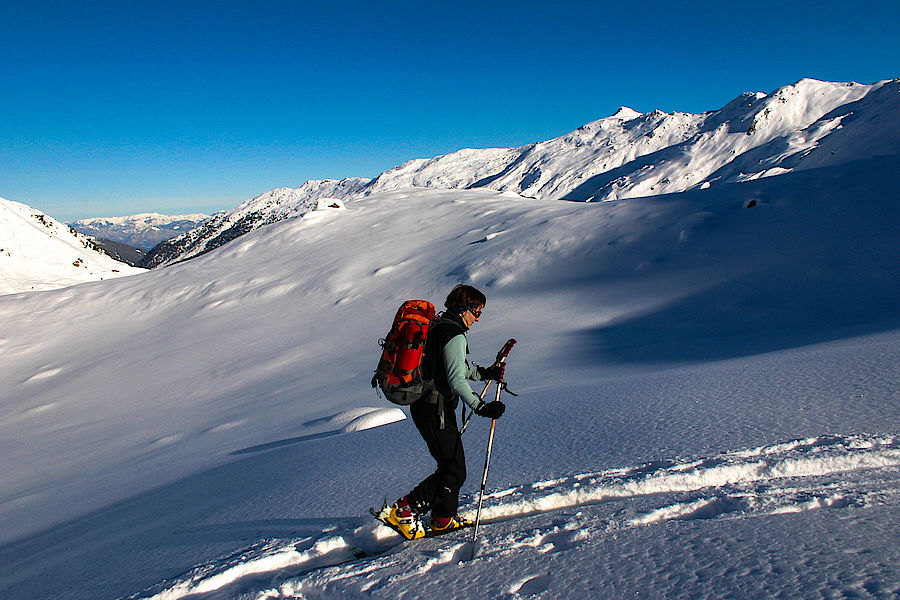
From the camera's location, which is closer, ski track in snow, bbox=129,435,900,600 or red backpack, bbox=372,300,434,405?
ski track in snow, bbox=129,435,900,600

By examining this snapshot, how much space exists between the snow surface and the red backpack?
108 centimetres

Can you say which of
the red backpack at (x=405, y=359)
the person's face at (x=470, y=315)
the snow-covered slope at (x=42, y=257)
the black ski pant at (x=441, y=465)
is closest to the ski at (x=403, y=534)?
the black ski pant at (x=441, y=465)

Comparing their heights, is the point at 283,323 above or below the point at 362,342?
above

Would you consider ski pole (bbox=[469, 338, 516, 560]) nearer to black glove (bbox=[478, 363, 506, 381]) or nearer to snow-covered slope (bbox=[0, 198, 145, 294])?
black glove (bbox=[478, 363, 506, 381])

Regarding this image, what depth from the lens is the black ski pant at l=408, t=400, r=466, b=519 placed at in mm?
3647

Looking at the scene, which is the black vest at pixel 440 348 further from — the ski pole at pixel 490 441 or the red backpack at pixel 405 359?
the ski pole at pixel 490 441

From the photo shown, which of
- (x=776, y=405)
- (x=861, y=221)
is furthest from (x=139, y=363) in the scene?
(x=861, y=221)

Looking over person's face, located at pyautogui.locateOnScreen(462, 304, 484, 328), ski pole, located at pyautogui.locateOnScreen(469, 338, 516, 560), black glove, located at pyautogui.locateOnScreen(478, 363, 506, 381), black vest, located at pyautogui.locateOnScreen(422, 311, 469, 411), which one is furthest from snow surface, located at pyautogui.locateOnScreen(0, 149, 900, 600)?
person's face, located at pyautogui.locateOnScreen(462, 304, 484, 328)

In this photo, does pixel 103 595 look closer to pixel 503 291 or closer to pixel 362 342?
pixel 362 342

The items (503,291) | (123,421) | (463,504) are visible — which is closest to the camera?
(463,504)

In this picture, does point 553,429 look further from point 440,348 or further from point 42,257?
point 42,257

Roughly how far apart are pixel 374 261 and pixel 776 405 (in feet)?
65.4

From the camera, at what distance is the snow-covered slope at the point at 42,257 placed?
62.1m

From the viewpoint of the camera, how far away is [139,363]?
57.7ft
